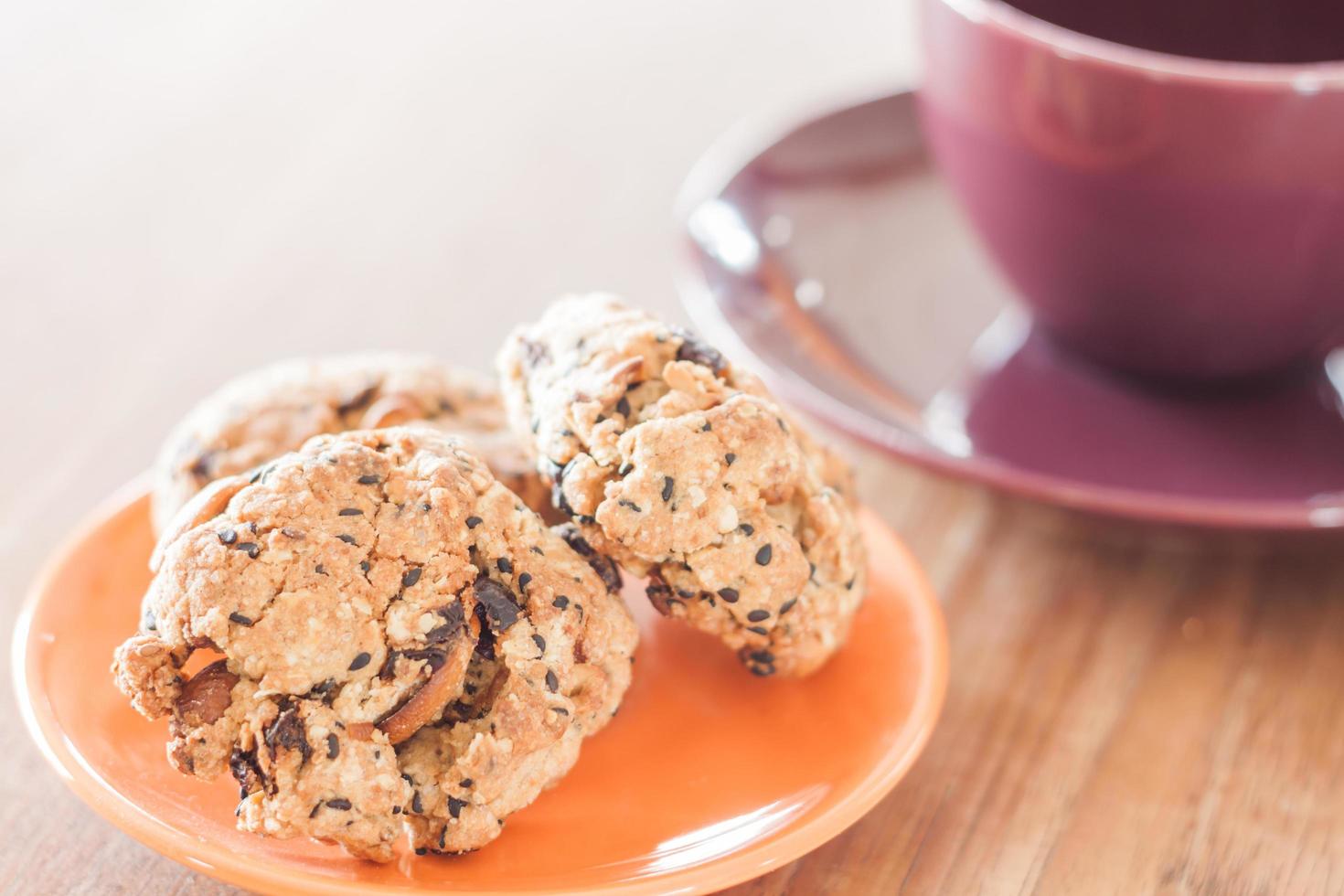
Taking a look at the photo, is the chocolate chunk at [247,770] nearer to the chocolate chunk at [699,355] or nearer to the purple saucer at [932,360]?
the chocolate chunk at [699,355]

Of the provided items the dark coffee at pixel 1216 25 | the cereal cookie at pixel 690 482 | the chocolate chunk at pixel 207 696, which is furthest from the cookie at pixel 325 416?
the dark coffee at pixel 1216 25

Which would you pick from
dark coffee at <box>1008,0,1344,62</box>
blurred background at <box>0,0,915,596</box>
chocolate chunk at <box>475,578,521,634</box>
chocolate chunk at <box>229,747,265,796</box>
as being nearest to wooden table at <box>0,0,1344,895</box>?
blurred background at <box>0,0,915,596</box>

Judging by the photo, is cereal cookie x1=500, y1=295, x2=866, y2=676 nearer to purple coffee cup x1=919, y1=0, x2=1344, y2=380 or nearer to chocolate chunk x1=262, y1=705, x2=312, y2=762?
chocolate chunk x1=262, y1=705, x2=312, y2=762

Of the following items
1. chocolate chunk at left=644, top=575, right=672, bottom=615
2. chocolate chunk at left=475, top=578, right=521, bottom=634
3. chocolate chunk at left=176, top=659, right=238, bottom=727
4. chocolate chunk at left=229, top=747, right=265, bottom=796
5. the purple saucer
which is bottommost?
the purple saucer

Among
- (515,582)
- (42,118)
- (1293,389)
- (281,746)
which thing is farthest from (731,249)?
(42,118)

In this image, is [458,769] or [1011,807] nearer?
[458,769]

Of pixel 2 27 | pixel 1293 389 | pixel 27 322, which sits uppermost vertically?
pixel 2 27

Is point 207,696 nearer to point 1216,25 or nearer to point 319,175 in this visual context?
point 319,175

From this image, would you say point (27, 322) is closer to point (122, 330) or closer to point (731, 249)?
point (122, 330)
